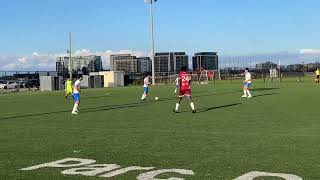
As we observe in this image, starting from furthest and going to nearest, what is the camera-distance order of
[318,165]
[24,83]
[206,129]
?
[24,83]
[206,129]
[318,165]

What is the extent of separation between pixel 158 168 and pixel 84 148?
3106 millimetres

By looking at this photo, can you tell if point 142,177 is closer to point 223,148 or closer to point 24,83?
point 223,148

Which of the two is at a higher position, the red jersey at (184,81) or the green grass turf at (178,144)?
the red jersey at (184,81)

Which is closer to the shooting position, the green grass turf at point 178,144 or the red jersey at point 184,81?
the green grass turf at point 178,144

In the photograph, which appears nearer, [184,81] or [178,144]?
[178,144]

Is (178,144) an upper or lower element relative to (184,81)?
lower

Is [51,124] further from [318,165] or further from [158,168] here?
[318,165]

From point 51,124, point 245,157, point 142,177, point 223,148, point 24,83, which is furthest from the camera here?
point 24,83

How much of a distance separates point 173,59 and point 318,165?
339ft

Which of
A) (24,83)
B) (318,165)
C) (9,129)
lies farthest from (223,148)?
(24,83)

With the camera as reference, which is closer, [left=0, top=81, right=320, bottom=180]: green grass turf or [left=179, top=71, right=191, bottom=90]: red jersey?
[left=0, top=81, right=320, bottom=180]: green grass turf

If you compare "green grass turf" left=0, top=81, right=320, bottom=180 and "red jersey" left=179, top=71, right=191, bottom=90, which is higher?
"red jersey" left=179, top=71, right=191, bottom=90

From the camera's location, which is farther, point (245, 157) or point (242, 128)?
point (242, 128)

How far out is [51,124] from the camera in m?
18.5
